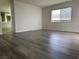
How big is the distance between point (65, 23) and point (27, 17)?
320cm

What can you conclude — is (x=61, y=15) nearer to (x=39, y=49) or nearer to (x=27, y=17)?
(x=27, y=17)

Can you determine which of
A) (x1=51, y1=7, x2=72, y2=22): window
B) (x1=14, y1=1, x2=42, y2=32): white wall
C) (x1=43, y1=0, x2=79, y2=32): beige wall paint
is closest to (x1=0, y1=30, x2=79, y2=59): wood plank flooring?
(x1=43, y1=0, x2=79, y2=32): beige wall paint

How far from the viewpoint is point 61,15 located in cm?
727

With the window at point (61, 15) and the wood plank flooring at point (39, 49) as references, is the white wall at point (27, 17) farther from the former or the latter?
the wood plank flooring at point (39, 49)

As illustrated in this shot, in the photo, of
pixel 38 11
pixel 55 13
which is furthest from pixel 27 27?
pixel 55 13

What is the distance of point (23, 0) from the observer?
6402mm

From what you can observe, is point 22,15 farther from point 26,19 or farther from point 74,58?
point 74,58

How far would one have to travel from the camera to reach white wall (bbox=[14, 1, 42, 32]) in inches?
259

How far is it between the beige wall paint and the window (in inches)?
12.9

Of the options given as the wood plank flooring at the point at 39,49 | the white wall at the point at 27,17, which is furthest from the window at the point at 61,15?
the wood plank flooring at the point at 39,49

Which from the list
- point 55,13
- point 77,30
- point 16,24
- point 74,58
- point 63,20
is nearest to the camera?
point 74,58

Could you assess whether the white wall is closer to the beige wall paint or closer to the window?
the beige wall paint

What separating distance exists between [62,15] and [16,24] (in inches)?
151

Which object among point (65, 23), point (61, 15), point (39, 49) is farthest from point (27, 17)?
point (39, 49)
